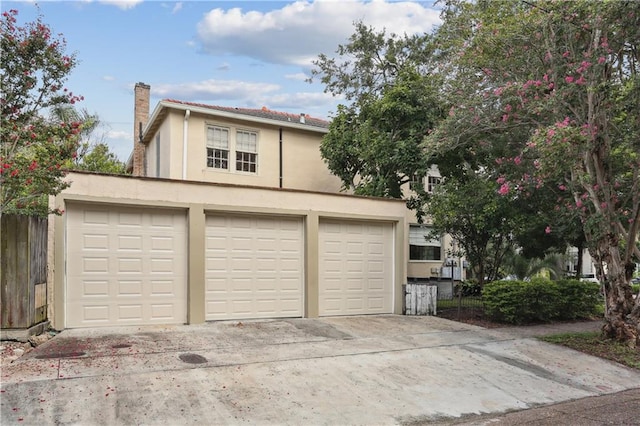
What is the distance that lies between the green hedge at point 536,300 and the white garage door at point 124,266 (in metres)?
7.85

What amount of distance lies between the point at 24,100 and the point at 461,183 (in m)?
11.5

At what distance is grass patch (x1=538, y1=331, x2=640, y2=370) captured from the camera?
952 cm

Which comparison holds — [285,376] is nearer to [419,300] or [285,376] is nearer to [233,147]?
[419,300]

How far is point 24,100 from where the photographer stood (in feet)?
24.8

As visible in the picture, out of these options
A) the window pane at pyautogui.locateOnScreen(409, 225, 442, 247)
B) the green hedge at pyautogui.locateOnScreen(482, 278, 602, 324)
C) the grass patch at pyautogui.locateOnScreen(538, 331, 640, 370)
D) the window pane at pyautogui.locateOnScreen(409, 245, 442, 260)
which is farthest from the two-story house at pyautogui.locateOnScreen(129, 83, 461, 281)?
the grass patch at pyautogui.locateOnScreen(538, 331, 640, 370)

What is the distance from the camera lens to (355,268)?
1249 centimetres

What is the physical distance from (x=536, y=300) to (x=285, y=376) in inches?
334

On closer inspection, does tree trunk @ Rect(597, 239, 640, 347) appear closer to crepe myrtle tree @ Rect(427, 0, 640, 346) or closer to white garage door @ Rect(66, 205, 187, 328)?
crepe myrtle tree @ Rect(427, 0, 640, 346)

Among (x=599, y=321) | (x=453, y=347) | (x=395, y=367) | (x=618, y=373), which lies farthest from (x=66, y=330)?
(x=599, y=321)

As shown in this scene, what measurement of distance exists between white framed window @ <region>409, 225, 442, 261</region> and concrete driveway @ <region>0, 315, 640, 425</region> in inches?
399

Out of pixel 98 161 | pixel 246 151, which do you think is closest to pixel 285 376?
pixel 246 151

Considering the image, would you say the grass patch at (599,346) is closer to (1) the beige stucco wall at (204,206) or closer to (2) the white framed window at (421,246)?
(1) the beige stucco wall at (204,206)

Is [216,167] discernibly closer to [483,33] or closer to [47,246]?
[47,246]

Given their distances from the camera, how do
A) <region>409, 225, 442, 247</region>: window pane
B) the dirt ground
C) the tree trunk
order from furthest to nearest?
1. <region>409, 225, 442, 247</region>: window pane
2. the tree trunk
3. the dirt ground
